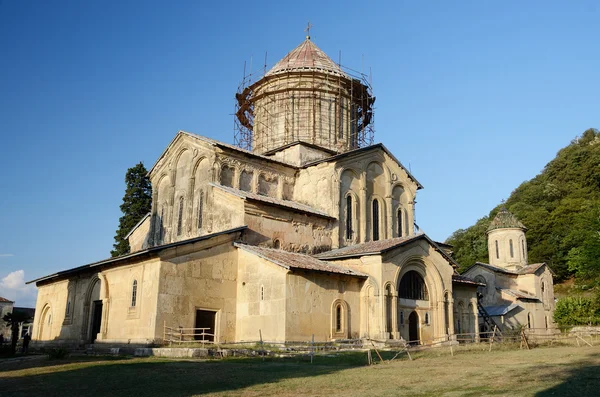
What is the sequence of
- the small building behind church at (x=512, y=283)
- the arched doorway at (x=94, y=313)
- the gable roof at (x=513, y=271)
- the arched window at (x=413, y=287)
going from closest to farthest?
the arched window at (x=413, y=287)
the arched doorway at (x=94, y=313)
the small building behind church at (x=512, y=283)
the gable roof at (x=513, y=271)

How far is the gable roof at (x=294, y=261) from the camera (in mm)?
23469

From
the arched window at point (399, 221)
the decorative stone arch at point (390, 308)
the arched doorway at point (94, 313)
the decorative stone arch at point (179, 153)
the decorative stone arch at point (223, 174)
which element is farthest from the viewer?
the arched window at point (399, 221)

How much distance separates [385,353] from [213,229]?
1170 centimetres

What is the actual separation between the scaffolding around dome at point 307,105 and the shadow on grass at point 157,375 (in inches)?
760

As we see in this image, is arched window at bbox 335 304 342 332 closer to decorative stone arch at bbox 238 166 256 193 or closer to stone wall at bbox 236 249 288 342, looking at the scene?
stone wall at bbox 236 249 288 342

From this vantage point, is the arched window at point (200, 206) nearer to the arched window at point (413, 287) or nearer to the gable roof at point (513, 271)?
the arched window at point (413, 287)

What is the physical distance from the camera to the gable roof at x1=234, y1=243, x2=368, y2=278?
23.5 metres

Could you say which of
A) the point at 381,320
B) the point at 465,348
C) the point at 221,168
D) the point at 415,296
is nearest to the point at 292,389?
the point at 465,348

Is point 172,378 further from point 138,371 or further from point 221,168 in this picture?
point 221,168

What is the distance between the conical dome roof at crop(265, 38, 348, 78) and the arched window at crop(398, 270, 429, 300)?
1606 cm

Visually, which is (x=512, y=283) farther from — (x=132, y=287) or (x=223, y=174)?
(x=132, y=287)

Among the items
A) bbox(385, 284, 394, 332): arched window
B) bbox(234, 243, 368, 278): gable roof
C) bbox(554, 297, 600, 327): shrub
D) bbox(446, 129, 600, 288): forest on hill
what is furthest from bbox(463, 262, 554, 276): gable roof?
bbox(234, 243, 368, 278): gable roof

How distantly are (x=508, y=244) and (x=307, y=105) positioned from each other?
2265 centimetres

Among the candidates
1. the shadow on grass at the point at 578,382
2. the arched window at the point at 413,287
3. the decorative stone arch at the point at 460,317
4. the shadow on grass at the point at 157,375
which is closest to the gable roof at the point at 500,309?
the decorative stone arch at the point at 460,317
